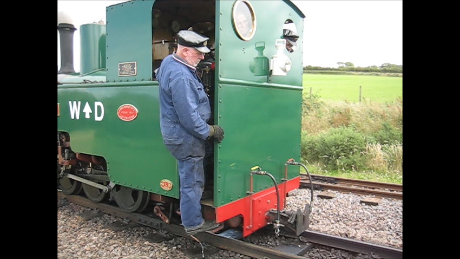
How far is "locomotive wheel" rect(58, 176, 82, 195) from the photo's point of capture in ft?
18.1

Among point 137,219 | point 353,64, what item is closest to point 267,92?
point 137,219

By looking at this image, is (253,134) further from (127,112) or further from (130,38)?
(130,38)

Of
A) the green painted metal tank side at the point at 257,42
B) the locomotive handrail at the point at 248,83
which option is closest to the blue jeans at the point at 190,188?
the locomotive handrail at the point at 248,83

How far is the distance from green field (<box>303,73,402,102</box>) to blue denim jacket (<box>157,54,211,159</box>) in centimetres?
1132

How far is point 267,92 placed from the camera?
3967mm

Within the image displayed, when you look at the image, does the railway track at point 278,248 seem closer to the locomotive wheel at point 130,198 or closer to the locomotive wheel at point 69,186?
the locomotive wheel at point 130,198

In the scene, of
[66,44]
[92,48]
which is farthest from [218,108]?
[66,44]

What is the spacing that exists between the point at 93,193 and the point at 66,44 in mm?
3216

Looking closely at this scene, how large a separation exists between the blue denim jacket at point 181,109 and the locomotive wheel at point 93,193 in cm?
220

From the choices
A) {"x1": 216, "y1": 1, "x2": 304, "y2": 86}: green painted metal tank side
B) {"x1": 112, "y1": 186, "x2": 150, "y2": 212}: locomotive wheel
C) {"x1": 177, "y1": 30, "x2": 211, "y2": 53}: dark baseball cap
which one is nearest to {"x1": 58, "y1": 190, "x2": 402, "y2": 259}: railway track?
{"x1": 112, "y1": 186, "x2": 150, "y2": 212}: locomotive wheel

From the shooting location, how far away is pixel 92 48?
5.97 meters

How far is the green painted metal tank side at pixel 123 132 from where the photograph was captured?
3.74 m

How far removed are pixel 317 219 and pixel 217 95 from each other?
2576 millimetres
